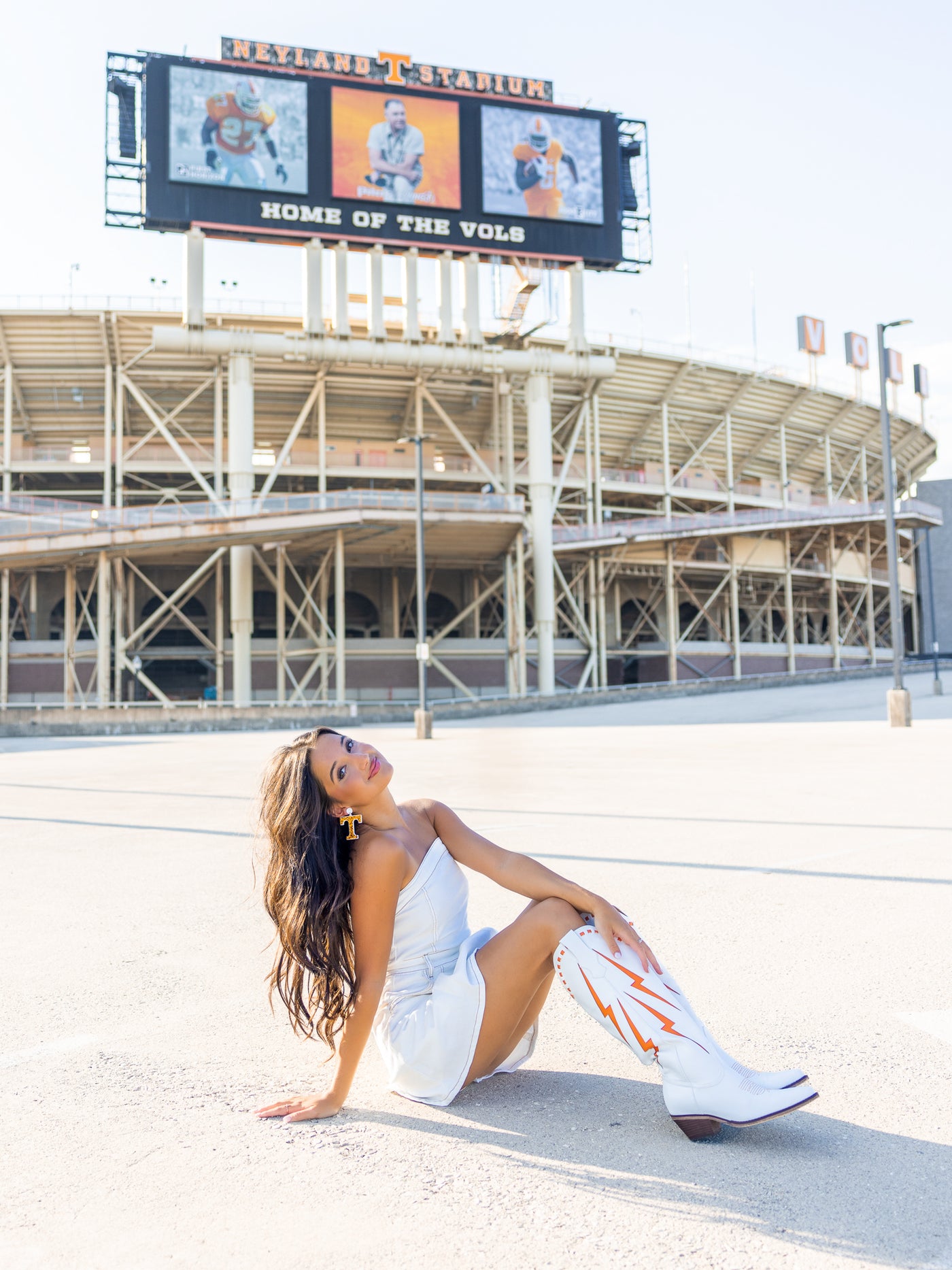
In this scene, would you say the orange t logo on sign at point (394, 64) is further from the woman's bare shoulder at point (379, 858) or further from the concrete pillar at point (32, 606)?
the woman's bare shoulder at point (379, 858)

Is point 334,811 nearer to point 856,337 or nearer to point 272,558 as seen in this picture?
point 272,558

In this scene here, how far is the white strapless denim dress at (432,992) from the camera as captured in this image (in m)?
2.90

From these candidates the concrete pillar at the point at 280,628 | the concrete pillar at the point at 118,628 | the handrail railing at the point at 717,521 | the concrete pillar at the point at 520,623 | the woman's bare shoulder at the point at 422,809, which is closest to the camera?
the woman's bare shoulder at the point at 422,809

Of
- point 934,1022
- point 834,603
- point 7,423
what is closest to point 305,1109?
point 934,1022

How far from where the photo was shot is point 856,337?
52.9 metres

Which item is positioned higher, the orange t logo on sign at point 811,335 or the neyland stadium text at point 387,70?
the neyland stadium text at point 387,70

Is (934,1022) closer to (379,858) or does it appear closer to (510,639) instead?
(379,858)

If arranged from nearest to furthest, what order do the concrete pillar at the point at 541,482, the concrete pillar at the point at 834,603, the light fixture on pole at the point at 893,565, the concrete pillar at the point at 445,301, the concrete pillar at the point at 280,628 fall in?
the light fixture on pole at the point at 893,565
the concrete pillar at the point at 280,628
the concrete pillar at the point at 445,301
the concrete pillar at the point at 541,482
the concrete pillar at the point at 834,603

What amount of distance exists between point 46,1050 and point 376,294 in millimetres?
35477

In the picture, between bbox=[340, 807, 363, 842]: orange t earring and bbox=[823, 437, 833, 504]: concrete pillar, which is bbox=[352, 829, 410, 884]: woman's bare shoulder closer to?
bbox=[340, 807, 363, 842]: orange t earring

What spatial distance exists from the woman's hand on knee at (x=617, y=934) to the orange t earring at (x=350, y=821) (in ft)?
2.39

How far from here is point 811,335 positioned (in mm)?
50781

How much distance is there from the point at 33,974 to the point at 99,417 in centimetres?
4148

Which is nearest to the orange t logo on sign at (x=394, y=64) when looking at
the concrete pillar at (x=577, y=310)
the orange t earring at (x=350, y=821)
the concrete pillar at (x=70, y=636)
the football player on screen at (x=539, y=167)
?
the football player on screen at (x=539, y=167)
